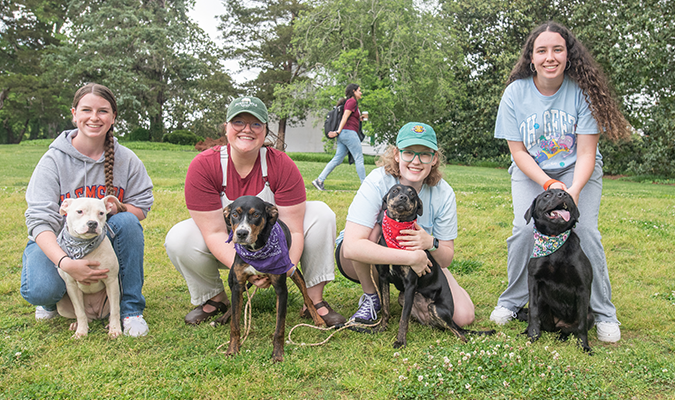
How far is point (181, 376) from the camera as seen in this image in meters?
2.72

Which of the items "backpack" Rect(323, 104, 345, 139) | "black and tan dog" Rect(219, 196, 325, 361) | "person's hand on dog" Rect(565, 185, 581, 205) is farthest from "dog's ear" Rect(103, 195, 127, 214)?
"backpack" Rect(323, 104, 345, 139)

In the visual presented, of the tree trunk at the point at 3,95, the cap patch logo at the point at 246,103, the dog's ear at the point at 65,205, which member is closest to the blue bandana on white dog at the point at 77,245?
the dog's ear at the point at 65,205

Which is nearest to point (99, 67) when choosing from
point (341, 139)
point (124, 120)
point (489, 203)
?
point (124, 120)

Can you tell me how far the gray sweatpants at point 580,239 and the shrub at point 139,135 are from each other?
29.9m

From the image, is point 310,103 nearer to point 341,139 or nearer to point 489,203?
point 341,139

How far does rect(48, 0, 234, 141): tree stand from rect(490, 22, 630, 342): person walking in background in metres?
27.7

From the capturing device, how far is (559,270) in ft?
10.4

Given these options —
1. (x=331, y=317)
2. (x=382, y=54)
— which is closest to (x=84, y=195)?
(x=331, y=317)

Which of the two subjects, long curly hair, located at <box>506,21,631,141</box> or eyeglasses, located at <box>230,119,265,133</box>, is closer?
eyeglasses, located at <box>230,119,265,133</box>

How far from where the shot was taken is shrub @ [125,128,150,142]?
97.3ft

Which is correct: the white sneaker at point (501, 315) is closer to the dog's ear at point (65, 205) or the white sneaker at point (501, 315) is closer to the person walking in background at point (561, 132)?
the person walking in background at point (561, 132)

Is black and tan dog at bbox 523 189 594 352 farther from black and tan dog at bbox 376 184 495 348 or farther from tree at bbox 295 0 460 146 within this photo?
tree at bbox 295 0 460 146

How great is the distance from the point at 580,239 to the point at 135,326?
11.0 ft

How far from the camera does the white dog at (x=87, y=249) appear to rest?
2.98 m
